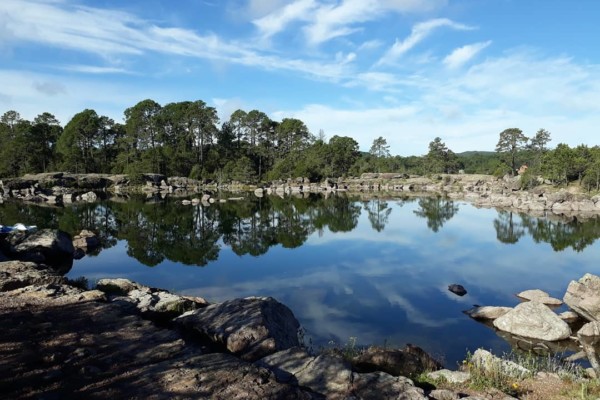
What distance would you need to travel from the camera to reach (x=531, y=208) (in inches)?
2379

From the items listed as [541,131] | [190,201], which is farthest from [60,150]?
[541,131]

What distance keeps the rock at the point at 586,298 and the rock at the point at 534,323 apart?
217 cm

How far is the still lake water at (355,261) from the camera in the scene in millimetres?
16641

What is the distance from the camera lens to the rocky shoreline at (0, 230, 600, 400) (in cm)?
739

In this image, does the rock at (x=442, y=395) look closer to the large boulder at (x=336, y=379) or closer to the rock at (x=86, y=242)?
the large boulder at (x=336, y=379)

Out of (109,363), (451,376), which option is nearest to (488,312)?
(451,376)

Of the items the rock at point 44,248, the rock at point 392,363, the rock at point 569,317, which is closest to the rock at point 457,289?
the rock at point 569,317

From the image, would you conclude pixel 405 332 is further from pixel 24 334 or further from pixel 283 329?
pixel 24 334

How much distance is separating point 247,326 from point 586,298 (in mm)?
14581

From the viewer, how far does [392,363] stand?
970 cm

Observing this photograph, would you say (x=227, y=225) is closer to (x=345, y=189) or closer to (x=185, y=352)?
(x=185, y=352)

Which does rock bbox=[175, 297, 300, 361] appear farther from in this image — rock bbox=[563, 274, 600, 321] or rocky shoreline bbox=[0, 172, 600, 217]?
rocky shoreline bbox=[0, 172, 600, 217]

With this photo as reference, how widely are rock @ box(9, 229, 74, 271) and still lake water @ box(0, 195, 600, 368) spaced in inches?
53.7

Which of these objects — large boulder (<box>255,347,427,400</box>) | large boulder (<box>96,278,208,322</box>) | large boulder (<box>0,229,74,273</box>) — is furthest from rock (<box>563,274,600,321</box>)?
large boulder (<box>0,229,74,273</box>)
